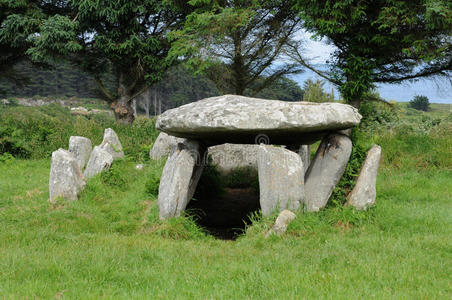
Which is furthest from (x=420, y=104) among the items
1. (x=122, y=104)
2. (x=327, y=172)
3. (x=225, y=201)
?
(x=327, y=172)

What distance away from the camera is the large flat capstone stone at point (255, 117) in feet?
20.4

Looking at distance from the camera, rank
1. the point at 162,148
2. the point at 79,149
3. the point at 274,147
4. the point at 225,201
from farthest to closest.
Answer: the point at 162,148, the point at 79,149, the point at 225,201, the point at 274,147

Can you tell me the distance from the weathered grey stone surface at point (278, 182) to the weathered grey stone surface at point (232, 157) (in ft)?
13.2

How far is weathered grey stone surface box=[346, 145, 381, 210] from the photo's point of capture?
259 inches

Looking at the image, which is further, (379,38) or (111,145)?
(379,38)

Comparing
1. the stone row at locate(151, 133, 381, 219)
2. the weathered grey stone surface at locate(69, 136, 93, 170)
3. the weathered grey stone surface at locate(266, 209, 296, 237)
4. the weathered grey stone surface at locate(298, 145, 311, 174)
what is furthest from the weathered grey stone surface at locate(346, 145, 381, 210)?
the weathered grey stone surface at locate(69, 136, 93, 170)

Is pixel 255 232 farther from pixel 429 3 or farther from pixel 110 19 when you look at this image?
pixel 110 19

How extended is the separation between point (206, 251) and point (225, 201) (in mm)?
3934

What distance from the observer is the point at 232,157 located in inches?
418

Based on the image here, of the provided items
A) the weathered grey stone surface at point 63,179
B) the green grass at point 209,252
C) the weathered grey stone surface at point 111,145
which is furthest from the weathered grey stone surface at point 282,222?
the weathered grey stone surface at point 111,145

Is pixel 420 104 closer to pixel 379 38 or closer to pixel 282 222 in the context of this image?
pixel 379 38

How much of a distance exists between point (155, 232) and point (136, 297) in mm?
2601

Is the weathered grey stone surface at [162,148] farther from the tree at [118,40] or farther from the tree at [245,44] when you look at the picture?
the tree at [118,40]

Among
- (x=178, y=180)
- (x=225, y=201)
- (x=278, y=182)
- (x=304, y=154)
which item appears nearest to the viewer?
(x=278, y=182)
